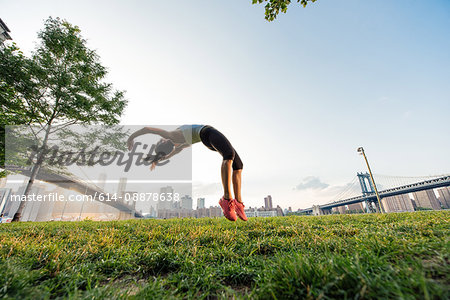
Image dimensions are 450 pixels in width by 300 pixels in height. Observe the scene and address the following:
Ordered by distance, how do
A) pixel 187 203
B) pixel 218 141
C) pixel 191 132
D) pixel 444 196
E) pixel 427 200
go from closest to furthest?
pixel 218 141, pixel 191 132, pixel 427 200, pixel 444 196, pixel 187 203

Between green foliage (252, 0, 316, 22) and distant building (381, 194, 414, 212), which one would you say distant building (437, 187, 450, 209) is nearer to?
distant building (381, 194, 414, 212)

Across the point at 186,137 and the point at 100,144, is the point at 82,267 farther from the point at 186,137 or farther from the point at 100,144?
the point at 100,144

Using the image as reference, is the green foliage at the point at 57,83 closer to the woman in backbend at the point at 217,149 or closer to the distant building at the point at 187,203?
the woman in backbend at the point at 217,149

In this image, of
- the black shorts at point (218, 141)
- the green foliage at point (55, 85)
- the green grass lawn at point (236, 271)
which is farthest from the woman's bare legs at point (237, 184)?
the green foliage at point (55, 85)

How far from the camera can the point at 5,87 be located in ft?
37.5

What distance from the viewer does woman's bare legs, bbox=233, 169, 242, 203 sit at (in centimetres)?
437

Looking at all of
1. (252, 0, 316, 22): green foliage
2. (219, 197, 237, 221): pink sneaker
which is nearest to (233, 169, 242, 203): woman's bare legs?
(219, 197, 237, 221): pink sneaker

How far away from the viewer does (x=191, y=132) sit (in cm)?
441

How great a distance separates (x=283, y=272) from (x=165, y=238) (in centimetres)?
229

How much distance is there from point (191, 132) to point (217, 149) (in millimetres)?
750

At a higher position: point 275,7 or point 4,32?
point 4,32

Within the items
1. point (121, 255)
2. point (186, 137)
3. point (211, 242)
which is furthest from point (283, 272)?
point (186, 137)

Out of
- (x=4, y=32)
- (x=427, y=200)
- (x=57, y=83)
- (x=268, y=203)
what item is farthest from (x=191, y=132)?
(x=427, y=200)

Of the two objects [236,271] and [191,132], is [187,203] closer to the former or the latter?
[191,132]
